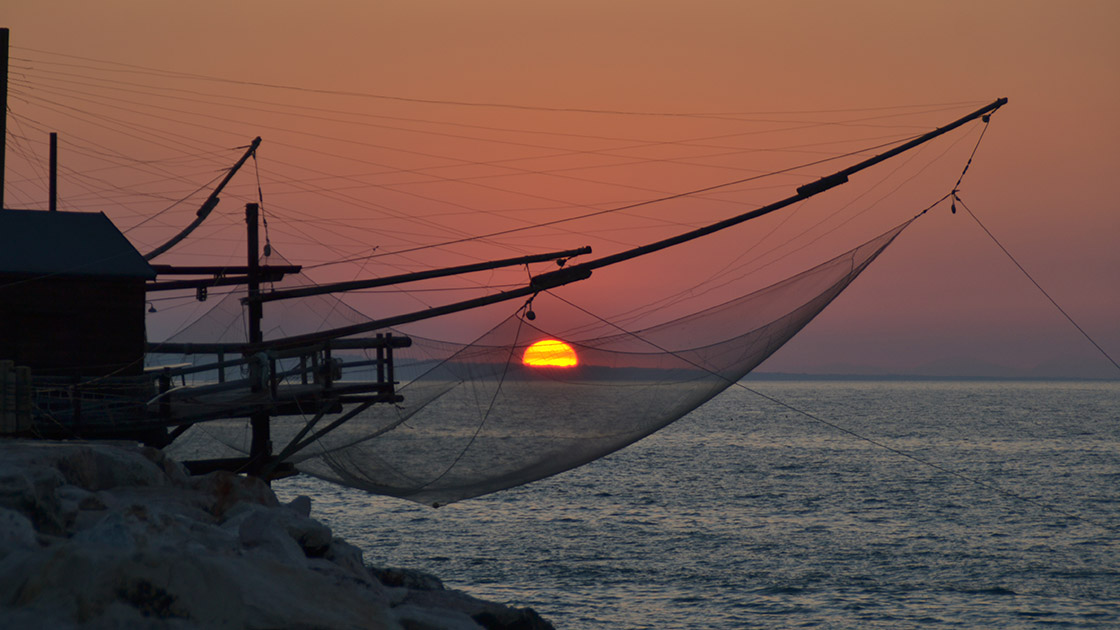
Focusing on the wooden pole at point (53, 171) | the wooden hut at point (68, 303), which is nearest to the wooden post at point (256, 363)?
the wooden hut at point (68, 303)

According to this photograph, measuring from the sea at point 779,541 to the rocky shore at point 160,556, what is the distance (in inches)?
196

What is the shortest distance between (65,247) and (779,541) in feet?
90.5

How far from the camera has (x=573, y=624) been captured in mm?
24438

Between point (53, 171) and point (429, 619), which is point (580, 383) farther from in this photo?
point (53, 171)

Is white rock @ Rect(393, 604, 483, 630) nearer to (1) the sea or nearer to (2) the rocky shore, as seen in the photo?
(2) the rocky shore

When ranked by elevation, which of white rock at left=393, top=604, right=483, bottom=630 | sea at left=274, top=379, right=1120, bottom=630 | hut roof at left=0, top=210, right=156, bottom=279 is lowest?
sea at left=274, top=379, right=1120, bottom=630

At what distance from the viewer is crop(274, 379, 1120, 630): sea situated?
2738 centimetres

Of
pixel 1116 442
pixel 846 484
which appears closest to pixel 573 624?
pixel 846 484

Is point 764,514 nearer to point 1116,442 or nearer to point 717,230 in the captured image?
point 717,230

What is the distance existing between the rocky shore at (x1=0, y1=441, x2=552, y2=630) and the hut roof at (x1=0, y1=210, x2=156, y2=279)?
6077 mm

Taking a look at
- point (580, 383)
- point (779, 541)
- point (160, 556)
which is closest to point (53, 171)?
point (580, 383)

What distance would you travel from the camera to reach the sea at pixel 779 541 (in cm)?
2738

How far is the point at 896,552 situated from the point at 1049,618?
30.6 feet

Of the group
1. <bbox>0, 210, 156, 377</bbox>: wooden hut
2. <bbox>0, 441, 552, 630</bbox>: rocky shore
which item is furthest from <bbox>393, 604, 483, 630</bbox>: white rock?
<bbox>0, 210, 156, 377</bbox>: wooden hut
